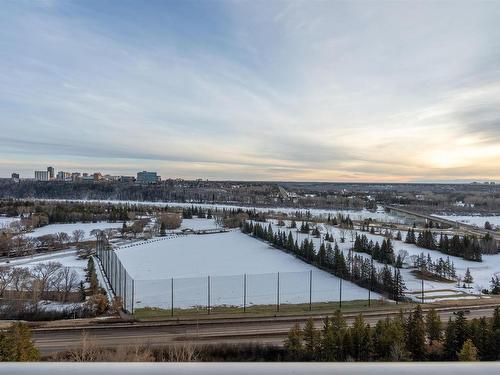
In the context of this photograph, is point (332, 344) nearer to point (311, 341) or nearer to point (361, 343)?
point (311, 341)

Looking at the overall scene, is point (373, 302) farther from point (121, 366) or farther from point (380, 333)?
point (121, 366)

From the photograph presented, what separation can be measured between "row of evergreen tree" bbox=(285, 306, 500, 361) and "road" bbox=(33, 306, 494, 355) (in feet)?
4.01

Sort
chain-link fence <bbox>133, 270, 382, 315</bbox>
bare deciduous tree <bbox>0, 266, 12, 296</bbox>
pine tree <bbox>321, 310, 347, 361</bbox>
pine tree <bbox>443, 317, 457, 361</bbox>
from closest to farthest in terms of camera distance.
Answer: pine tree <bbox>321, 310, 347, 361</bbox> < pine tree <bbox>443, 317, 457, 361</bbox> < chain-link fence <bbox>133, 270, 382, 315</bbox> < bare deciduous tree <bbox>0, 266, 12, 296</bbox>

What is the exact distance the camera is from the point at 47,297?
1277cm

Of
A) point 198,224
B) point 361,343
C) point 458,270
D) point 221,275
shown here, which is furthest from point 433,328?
point 198,224

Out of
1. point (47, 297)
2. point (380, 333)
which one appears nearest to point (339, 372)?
point (380, 333)

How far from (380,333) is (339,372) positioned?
6.65 meters

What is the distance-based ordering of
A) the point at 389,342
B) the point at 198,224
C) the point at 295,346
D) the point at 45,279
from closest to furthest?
the point at 389,342 → the point at 295,346 → the point at 45,279 → the point at 198,224

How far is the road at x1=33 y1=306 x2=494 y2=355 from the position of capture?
7891mm

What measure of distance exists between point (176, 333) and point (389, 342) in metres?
4.67

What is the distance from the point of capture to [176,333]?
865 centimetres

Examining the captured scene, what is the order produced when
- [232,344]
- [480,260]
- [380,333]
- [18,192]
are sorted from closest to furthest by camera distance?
[380,333], [232,344], [480,260], [18,192]

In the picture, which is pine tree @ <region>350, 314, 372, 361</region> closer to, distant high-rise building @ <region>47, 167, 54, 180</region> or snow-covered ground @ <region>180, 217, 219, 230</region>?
snow-covered ground @ <region>180, 217, 219, 230</region>

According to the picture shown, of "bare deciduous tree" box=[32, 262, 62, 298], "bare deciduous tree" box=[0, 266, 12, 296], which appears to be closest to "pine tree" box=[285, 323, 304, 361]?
"bare deciduous tree" box=[32, 262, 62, 298]
